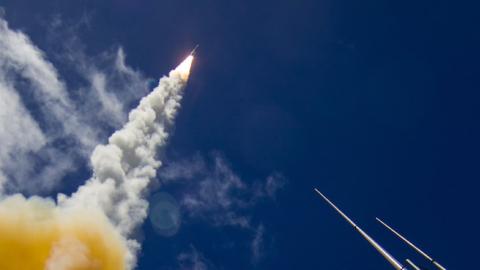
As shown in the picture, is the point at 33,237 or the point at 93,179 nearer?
the point at 33,237

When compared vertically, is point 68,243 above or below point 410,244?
above

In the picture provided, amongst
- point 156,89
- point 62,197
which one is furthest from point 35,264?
point 156,89

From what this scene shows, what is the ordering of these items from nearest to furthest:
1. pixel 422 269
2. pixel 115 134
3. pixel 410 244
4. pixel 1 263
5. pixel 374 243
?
pixel 422 269 < pixel 374 243 < pixel 410 244 < pixel 1 263 < pixel 115 134

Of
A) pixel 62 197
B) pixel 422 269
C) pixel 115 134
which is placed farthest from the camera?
pixel 115 134

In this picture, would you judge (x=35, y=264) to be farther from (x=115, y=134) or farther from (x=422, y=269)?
(x=422, y=269)

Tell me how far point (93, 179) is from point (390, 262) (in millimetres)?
87269

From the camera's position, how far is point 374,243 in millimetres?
59000

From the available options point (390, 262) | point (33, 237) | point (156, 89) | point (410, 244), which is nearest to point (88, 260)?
point (33, 237)

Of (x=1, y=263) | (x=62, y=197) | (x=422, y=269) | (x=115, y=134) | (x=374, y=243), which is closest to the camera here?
(x=422, y=269)

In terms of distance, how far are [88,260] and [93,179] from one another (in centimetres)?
1989

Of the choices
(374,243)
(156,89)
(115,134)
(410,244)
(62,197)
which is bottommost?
(374,243)

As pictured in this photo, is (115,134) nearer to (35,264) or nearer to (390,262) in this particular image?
(35,264)

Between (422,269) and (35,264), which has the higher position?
(35,264)

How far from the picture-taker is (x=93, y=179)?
126m
